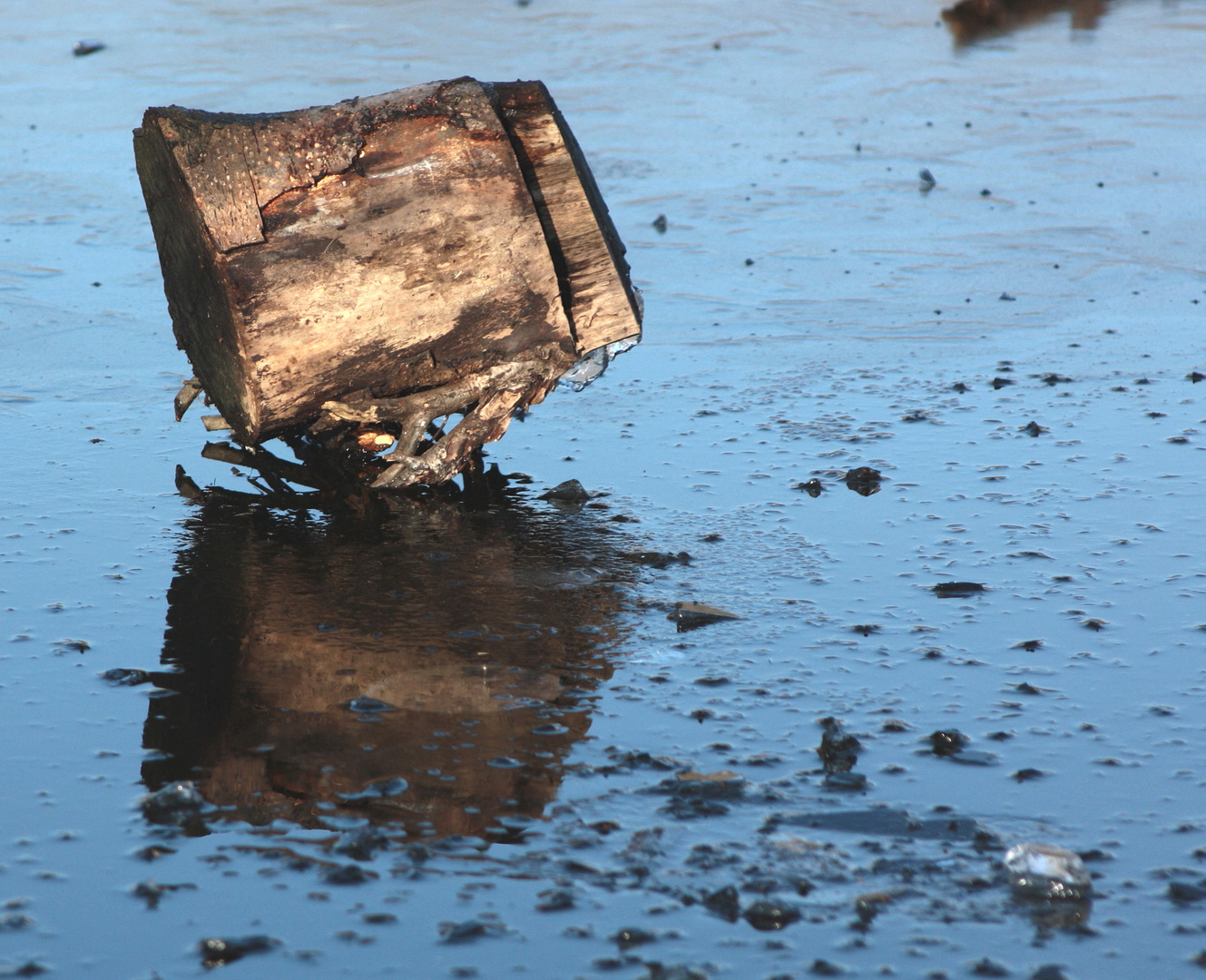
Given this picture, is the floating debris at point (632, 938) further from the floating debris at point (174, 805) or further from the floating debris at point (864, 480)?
the floating debris at point (864, 480)

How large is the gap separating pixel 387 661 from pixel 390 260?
1352mm

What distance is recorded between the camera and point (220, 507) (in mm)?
4273

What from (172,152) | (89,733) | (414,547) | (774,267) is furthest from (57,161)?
(89,733)

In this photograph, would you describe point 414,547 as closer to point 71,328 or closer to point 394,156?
point 394,156

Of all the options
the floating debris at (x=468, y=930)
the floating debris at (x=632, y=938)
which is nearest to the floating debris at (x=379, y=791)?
the floating debris at (x=468, y=930)

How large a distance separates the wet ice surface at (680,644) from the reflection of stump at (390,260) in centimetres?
41

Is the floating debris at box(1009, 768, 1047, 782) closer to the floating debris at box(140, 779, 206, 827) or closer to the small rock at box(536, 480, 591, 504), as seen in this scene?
the floating debris at box(140, 779, 206, 827)

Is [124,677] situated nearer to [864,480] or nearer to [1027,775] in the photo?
[1027,775]

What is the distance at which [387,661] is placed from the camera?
3.24m

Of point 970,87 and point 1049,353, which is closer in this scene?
point 1049,353

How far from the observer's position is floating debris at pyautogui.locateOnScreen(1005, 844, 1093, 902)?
2391 mm

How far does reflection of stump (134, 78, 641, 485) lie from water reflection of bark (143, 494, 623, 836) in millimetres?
398

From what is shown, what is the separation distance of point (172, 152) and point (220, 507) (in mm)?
1125

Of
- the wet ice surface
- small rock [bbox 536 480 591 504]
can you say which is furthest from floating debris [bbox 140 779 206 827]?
small rock [bbox 536 480 591 504]
